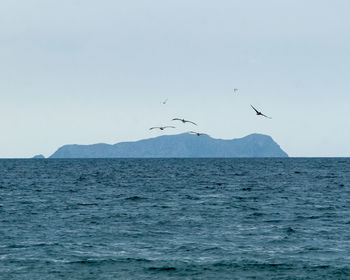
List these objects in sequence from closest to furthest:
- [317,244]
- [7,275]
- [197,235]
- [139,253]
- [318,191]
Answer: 1. [7,275]
2. [139,253]
3. [317,244]
4. [197,235]
5. [318,191]

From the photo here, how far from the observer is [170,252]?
3588cm

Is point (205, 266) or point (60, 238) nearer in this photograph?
point (205, 266)

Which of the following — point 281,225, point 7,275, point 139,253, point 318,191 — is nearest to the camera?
point 7,275

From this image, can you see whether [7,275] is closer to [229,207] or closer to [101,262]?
[101,262]

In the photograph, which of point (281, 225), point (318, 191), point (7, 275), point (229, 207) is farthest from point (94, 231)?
point (318, 191)

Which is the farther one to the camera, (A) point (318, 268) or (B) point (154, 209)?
(B) point (154, 209)

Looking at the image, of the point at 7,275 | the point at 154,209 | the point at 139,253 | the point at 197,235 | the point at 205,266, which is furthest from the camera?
the point at 154,209

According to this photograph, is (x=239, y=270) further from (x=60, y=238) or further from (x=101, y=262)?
(x=60, y=238)

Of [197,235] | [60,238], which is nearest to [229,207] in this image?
[197,235]

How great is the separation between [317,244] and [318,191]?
5053 centimetres

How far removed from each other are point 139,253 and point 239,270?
7.83 m

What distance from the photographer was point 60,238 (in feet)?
135

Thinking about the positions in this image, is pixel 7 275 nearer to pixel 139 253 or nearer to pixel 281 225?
pixel 139 253

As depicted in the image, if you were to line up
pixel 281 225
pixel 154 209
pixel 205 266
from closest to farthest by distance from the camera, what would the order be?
1. pixel 205 266
2. pixel 281 225
3. pixel 154 209
